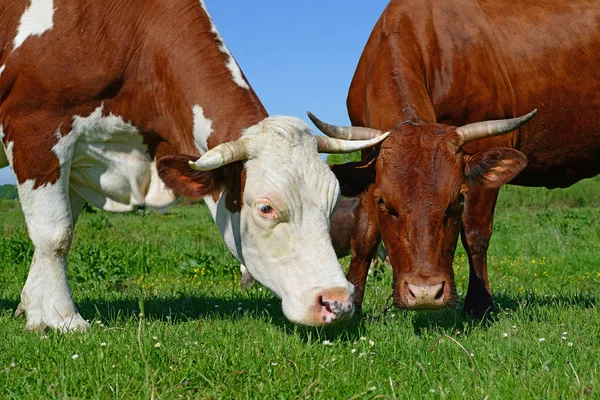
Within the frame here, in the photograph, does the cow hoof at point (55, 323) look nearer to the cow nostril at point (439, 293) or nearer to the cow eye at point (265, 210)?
the cow eye at point (265, 210)

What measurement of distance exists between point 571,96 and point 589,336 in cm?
303

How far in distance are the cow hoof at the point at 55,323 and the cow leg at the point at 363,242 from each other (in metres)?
2.20

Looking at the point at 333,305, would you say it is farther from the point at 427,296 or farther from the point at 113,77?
the point at 113,77

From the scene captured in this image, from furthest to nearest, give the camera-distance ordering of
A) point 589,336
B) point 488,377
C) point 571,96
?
point 571,96 < point 589,336 < point 488,377

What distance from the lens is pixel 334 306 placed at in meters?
4.50

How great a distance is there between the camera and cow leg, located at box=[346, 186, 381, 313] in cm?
622

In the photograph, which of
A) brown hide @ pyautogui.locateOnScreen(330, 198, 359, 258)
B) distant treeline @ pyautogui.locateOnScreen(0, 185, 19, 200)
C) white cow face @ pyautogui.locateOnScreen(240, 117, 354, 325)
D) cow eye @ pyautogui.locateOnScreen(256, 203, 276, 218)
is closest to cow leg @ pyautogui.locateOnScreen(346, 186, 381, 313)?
white cow face @ pyautogui.locateOnScreen(240, 117, 354, 325)

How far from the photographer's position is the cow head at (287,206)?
461 centimetres

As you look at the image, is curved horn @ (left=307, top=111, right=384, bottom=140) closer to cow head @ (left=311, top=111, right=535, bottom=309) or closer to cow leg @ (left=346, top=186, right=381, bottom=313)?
cow head @ (left=311, top=111, right=535, bottom=309)

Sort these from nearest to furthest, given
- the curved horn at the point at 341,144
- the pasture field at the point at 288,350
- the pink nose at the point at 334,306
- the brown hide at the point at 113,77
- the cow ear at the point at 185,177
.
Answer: the pasture field at the point at 288,350, the pink nose at the point at 334,306, the cow ear at the point at 185,177, the curved horn at the point at 341,144, the brown hide at the point at 113,77

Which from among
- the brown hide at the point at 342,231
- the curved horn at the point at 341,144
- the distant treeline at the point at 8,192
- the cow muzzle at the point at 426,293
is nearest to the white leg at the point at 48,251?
the curved horn at the point at 341,144

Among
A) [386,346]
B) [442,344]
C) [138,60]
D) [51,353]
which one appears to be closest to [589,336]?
[442,344]

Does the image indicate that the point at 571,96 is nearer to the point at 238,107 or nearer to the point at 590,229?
the point at 238,107

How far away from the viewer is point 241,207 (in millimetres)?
5105
